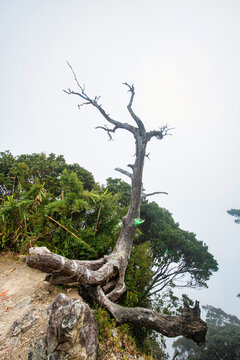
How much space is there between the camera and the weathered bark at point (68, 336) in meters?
1.68

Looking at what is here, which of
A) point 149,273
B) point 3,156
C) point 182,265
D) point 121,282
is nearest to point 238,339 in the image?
point 182,265

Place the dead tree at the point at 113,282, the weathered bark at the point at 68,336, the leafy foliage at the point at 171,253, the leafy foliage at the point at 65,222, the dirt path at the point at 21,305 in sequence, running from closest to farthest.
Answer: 1. the weathered bark at the point at 68,336
2. the dirt path at the point at 21,305
3. the dead tree at the point at 113,282
4. the leafy foliage at the point at 65,222
5. the leafy foliage at the point at 171,253

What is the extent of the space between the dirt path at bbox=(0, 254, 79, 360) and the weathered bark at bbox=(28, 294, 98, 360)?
0.37 meters

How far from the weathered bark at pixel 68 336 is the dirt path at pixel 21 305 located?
373mm

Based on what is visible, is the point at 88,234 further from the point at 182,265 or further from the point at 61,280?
the point at 182,265

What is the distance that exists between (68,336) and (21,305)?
169 centimetres

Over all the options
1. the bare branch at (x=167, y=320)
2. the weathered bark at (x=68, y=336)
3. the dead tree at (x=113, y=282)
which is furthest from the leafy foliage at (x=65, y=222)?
the weathered bark at (x=68, y=336)

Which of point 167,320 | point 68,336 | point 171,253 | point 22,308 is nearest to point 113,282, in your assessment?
point 167,320

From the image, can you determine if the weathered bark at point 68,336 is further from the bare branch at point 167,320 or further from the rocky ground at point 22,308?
the bare branch at point 167,320

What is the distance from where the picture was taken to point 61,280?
278 cm

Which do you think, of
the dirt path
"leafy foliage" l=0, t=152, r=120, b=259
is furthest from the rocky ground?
"leafy foliage" l=0, t=152, r=120, b=259

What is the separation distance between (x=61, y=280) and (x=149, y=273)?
2828 mm

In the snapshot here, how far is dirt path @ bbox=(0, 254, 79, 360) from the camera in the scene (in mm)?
2060

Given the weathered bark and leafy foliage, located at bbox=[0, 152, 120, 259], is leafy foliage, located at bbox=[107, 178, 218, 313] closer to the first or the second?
leafy foliage, located at bbox=[0, 152, 120, 259]
